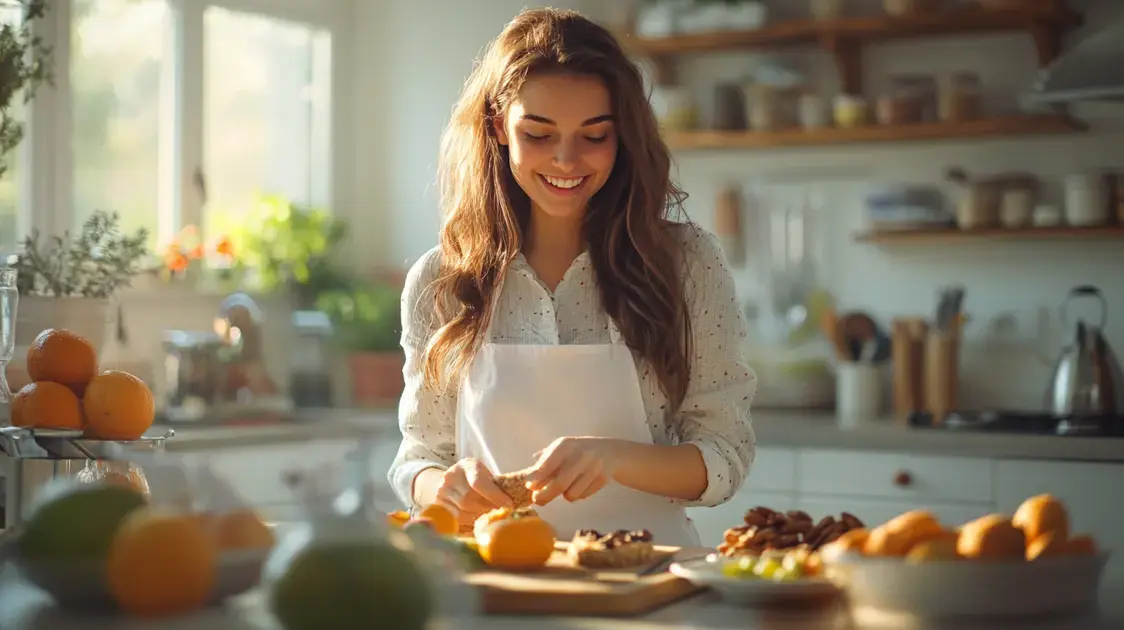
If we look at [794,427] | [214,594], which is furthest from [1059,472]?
[214,594]

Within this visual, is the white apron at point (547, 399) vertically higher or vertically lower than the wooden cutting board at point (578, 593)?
higher

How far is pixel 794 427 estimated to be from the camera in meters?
3.55

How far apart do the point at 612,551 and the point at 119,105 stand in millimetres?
3063

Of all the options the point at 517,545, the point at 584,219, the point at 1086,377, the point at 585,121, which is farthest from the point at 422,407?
the point at 1086,377

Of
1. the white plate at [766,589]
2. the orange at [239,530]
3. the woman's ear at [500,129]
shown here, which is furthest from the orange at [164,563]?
the woman's ear at [500,129]

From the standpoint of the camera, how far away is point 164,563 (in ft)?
3.69

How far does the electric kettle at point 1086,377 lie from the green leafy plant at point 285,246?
2.20 metres

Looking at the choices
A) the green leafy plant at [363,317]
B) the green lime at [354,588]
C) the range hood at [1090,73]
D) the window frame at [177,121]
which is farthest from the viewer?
the green leafy plant at [363,317]

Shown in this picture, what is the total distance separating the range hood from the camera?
313 centimetres

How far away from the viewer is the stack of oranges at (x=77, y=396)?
1.63m

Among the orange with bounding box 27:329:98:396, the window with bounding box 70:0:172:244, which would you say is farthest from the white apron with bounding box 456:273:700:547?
the window with bounding box 70:0:172:244

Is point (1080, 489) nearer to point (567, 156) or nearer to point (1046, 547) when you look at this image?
point (567, 156)

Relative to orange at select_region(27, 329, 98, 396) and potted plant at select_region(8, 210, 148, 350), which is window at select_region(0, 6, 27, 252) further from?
orange at select_region(27, 329, 98, 396)

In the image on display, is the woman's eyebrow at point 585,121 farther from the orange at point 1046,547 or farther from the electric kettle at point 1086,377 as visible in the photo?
the electric kettle at point 1086,377
